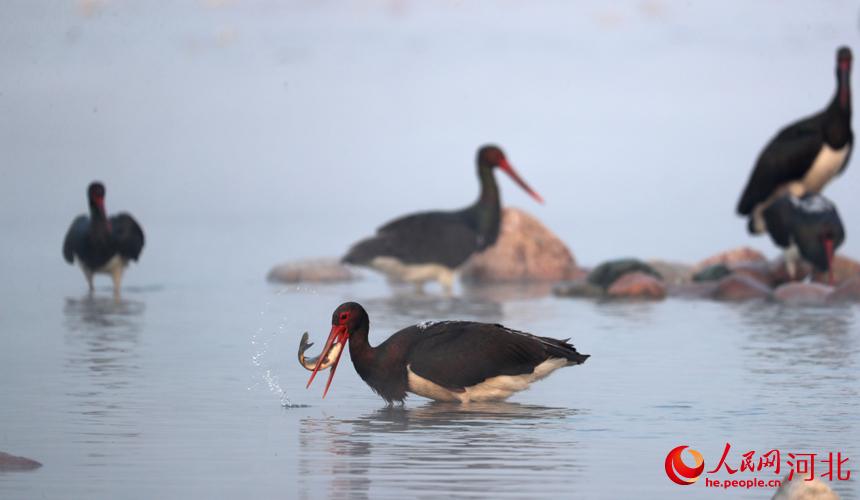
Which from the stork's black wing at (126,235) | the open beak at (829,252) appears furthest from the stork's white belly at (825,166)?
the stork's black wing at (126,235)

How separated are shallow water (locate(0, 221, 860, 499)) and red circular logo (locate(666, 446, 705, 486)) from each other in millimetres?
78

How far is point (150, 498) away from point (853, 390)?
5414mm

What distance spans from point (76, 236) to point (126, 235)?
2.01ft

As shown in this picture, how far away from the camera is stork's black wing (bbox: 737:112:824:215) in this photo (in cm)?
2078

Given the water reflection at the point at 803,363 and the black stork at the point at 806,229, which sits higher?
the black stork at the point at 806,229

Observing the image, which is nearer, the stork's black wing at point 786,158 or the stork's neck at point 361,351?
the stork's neck at point 361,351

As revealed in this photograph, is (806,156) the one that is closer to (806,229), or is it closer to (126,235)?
(806,229)

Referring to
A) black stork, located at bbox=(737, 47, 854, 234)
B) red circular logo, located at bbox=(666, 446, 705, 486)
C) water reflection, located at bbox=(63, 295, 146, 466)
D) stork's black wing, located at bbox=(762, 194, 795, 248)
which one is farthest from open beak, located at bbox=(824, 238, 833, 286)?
red circular logo, located at bbox=(666, 446, 705, 486)

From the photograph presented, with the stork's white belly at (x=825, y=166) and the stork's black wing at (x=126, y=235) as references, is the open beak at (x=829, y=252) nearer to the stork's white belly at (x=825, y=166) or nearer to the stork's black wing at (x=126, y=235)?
the stork's white belly at (x=825, y=166)

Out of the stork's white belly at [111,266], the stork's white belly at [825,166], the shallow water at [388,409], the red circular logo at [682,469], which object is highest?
the stork's white belly at [825,166]

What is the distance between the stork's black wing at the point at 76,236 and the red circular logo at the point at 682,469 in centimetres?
1239

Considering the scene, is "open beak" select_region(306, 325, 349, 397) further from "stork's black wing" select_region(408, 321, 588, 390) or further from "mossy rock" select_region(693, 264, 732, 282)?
"mossy rock" select_region(693, 264, 732, 282)

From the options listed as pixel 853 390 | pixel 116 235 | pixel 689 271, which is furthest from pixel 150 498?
pixel 689 271

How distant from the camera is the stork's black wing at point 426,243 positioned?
20469mm
